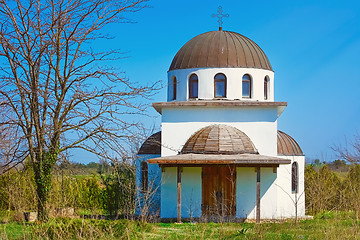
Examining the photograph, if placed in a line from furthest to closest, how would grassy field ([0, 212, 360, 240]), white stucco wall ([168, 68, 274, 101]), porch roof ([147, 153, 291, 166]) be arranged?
white stucco wall ([168, 68, 274, 101])
porch roof ([147, 153, 291, 166])
grassy field ([0, 212, 360, 240])

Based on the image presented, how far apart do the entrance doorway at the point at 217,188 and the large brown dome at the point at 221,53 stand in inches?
167

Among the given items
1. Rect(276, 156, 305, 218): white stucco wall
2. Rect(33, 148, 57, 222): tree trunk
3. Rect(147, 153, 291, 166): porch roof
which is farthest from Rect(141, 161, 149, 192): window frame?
Rect(33, 148, 57, 222): tree trunk

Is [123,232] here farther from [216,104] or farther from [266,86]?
[266,86]

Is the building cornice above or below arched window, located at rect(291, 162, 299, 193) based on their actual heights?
above

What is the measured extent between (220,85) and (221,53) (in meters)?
1.29

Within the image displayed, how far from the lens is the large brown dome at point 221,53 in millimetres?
20969

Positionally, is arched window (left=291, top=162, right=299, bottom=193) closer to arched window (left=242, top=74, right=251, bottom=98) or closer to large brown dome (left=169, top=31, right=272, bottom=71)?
arched window (left=242, top=74, right=251, bottom=98)

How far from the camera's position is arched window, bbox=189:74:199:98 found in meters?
21.1

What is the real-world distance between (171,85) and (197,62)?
1.68 metres

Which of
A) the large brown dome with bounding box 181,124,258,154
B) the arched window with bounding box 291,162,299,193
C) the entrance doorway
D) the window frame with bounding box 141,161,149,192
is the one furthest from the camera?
the window frame with bounding box 141,161,149,192

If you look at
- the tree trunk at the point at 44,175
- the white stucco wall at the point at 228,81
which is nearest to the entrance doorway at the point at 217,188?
the white stucco wall at the point at 228,81

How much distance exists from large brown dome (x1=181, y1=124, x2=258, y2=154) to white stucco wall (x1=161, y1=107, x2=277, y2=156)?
297 millimetres

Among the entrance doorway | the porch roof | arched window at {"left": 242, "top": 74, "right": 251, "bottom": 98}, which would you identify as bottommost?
the entrance doorway

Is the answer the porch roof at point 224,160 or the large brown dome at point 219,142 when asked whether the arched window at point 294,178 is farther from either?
the porch roof at point 224,160
